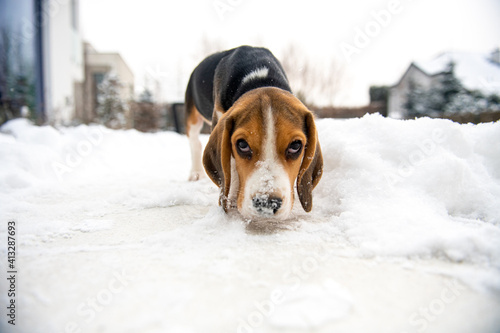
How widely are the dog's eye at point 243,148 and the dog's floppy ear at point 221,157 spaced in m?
0.13

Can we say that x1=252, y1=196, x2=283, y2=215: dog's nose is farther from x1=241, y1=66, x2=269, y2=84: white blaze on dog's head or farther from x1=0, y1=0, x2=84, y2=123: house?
x1=0, y1=0, x2=84, y2=123: house

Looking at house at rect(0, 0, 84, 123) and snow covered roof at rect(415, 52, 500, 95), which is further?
snow covered roof at rect(415, 52, 500, 95)

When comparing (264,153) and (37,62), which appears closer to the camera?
(264,153)

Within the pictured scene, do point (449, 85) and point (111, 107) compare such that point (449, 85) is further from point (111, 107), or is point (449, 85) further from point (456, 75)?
point (111, 107)

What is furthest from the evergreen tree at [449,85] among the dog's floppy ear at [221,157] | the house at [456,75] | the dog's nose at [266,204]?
the dog's nose at [266,204]

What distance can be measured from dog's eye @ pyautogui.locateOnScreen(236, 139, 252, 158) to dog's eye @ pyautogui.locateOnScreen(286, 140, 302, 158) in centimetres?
29

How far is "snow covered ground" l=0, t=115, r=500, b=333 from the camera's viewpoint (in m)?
1.25

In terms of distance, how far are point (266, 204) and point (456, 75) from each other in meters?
29.0

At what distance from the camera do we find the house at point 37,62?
11.9 metres

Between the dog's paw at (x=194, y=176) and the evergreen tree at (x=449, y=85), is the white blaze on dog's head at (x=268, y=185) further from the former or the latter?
the evergreen tree at (x=449, y=85)

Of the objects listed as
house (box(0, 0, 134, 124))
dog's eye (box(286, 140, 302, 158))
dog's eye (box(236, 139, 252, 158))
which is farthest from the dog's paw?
house (box(0, 0, 134, 124))

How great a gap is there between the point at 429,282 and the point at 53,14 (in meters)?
20.1

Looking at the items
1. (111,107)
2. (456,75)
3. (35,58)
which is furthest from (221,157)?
(456,75)

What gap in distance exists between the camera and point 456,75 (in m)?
24.6
